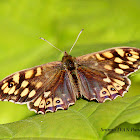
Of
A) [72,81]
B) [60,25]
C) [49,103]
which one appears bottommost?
[49,103]

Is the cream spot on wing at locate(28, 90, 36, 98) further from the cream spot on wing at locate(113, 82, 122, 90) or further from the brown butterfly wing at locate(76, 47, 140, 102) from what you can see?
the cream spot on wing at locate(113, 82, 122, 90)

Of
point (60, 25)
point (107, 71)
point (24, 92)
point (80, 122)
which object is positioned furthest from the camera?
point (60, 25)

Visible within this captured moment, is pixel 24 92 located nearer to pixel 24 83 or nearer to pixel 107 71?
pixel 24 83

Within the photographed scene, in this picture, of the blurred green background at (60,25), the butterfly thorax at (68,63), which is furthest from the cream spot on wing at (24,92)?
the blurred green background at (60,25)

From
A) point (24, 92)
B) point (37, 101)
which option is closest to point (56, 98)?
point (37, 101)

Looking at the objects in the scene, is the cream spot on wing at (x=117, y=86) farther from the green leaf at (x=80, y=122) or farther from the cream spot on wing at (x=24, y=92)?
the cream spot on wing at (x=24, y=92)

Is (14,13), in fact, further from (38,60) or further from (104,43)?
(104,43)

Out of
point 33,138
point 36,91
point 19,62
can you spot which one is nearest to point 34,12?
point 19,62

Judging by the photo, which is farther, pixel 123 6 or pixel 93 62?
pixel 123 6
